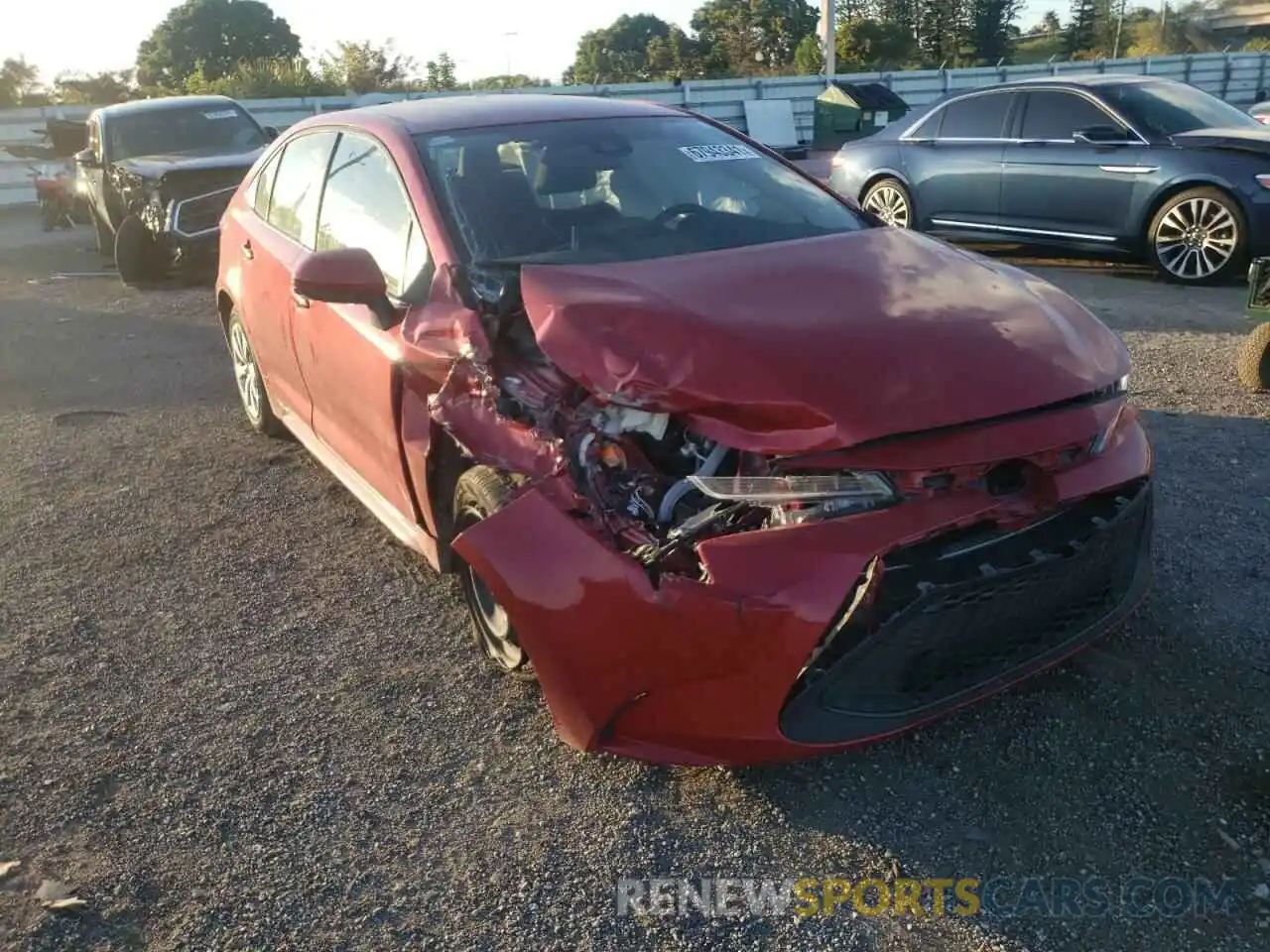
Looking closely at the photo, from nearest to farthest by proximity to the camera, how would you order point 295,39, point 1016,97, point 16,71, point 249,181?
1. point 249,181
2. point 1016,97
3. point 16,71
4. point 295,39

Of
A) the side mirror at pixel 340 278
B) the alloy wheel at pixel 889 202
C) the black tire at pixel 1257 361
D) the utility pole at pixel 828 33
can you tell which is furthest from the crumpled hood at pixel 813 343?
the utility pole at pixel 828 33

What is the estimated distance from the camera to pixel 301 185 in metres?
4.71

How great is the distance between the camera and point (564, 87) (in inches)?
849

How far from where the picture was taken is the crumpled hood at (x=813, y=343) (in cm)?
257

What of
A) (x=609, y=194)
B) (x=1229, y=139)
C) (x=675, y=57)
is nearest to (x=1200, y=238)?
(x=1229, y=139)

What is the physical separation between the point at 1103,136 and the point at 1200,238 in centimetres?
112

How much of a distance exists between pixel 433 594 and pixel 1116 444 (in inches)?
92.0

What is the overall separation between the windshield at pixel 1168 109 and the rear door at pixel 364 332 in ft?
22.1

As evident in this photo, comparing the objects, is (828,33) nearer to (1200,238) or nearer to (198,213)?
(198,213)

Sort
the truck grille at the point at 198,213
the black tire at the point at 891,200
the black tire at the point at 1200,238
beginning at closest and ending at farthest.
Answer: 1. the black tire at the point at 1200,238
2. the black tire at the point at 891,200
3. the truck grille at the point at 198,213

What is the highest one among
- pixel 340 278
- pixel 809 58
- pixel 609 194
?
pixel 609 194

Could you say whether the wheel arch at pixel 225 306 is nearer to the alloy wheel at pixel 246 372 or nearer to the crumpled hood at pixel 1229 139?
the alloy wheel at pixel 246 372

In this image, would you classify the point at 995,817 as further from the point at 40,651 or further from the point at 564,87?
the point at 564,87

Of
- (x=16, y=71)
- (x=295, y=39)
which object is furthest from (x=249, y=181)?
(x=295, y=39)
